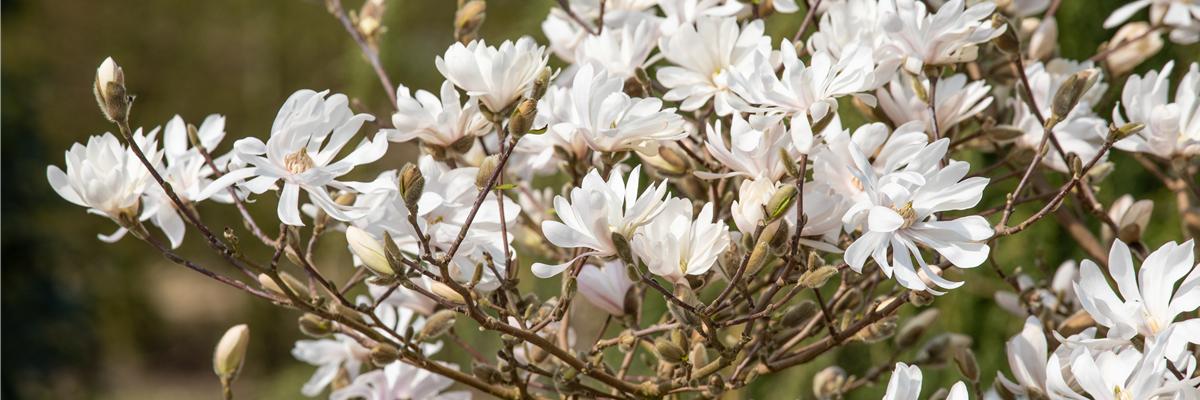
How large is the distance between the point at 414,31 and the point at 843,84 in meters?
3.27

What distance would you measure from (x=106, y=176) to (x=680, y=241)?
0.89 ft

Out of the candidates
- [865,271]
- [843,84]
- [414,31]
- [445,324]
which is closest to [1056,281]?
[865,271]

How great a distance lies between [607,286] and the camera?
40 centimetres

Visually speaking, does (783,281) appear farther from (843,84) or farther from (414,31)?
(414,31)

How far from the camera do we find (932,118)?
1.20 ft

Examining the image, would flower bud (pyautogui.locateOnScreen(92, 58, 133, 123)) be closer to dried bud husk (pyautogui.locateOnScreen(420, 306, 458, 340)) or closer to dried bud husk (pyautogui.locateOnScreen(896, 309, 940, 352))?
dried bud husk (pyautogui.locateOnScreen(420, 306, 458, 340))

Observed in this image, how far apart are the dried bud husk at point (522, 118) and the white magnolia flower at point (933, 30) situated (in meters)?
0.18

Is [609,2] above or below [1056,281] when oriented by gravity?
above

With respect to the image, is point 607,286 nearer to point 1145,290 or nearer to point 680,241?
point 680,241

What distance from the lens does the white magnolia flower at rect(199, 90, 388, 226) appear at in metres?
0.32

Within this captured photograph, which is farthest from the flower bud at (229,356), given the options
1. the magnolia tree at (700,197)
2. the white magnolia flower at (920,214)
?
the white magnolia flower at (920,214)

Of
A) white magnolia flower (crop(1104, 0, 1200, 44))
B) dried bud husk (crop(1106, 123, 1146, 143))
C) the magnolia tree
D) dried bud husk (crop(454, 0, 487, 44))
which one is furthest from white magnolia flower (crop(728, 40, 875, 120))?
white magnolia flower (crop(1104, 0, 1200, 44))

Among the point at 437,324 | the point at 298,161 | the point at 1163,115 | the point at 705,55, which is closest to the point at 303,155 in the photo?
the point at 298,161

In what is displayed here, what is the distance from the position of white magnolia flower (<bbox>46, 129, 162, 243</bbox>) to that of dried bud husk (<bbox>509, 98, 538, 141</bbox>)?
0.18 meters
